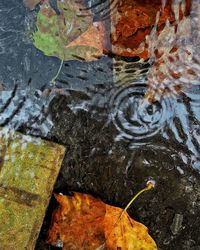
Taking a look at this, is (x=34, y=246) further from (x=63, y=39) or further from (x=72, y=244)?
(x=63, y=39)

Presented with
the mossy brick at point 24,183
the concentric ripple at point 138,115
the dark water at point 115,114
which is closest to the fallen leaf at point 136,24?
the dark water at point 115,114

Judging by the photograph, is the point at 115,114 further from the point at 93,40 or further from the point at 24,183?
the point at 24,183

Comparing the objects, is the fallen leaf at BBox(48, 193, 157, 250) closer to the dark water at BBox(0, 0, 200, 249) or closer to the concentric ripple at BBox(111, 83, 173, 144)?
the dark water at BBox(0, 0, 200, 249)

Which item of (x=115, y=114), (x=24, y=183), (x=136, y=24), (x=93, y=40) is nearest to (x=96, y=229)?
(x=24, y=183)

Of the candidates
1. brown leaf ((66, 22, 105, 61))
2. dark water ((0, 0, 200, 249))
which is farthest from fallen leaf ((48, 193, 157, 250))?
brown leaf ((66, 22, 105, 61))

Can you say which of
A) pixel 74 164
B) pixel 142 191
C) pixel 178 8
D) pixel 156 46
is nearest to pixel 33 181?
pixel 74 164

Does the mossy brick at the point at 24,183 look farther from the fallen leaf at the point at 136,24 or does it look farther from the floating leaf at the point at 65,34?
the fallen leaf at the point at 136,24
